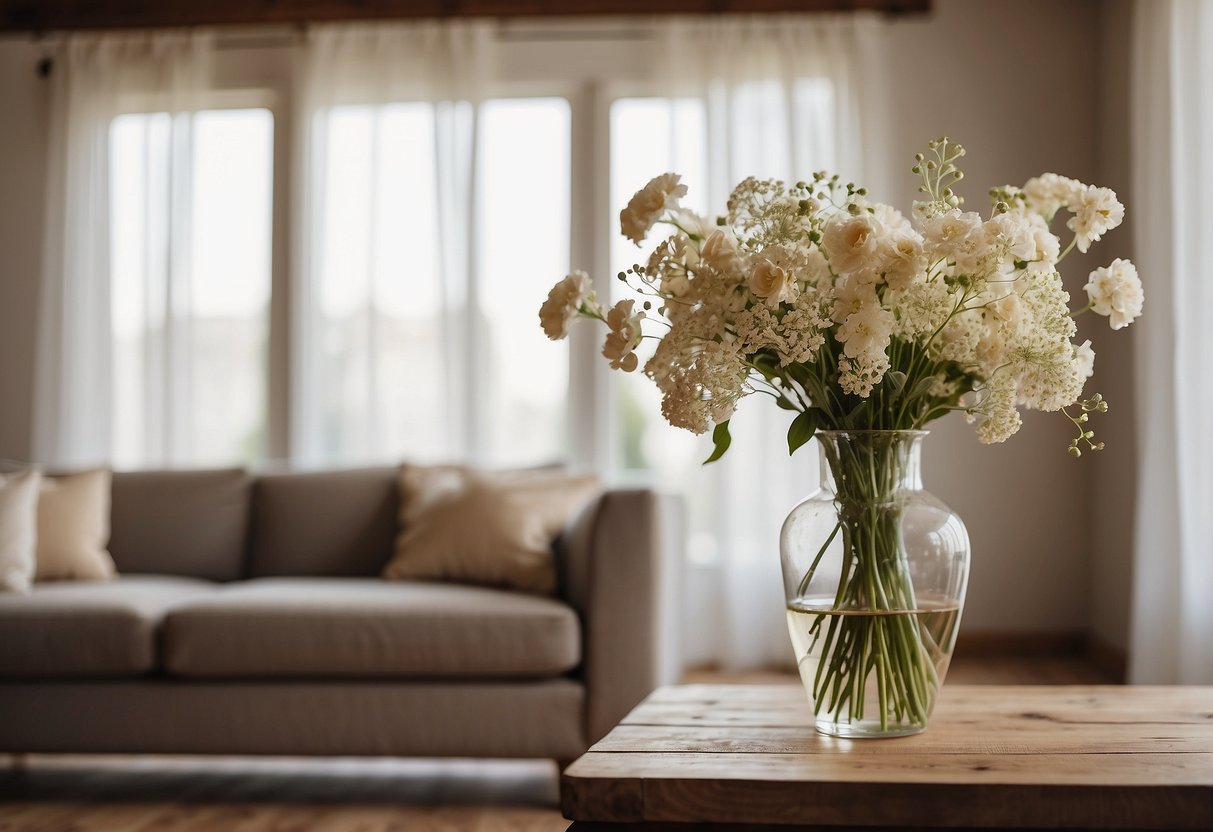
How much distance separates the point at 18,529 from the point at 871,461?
2.72 metres

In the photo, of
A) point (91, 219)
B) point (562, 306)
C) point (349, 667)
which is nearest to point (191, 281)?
point (91, 219)

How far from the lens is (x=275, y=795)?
2879 mm

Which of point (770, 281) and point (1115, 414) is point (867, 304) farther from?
point (1115, 414)

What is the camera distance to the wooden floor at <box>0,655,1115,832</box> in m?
2.61

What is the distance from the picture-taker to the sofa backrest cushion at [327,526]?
346 cm

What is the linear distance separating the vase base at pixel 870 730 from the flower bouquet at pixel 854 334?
1 cm

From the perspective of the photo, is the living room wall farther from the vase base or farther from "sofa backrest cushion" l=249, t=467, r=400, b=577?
the vase base

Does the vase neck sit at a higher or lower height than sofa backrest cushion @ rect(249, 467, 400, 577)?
higher

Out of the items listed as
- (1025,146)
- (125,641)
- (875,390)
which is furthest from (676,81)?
(875,390)

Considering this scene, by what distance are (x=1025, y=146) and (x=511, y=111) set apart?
6.92 feet

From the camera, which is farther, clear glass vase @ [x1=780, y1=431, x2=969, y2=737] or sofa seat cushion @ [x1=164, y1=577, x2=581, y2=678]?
sofa seat cushion @ [x1=164, y1=577, x2=581, y2=678]

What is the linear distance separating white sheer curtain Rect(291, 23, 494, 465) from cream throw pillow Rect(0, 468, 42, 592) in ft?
4.70

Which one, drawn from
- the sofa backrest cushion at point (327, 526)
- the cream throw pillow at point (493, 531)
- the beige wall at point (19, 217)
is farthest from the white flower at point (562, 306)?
the beige wall at point (19, 217)

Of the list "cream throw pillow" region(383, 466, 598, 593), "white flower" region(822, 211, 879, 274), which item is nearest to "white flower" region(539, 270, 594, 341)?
"white flower" region(822, 211, 879, 274)
